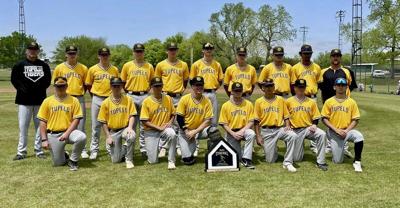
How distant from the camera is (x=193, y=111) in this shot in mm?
7316

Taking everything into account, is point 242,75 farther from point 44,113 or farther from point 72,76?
point 44,113

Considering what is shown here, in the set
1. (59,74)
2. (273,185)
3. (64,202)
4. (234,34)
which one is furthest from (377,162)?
(234,34)

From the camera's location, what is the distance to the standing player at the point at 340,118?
23.2 feet

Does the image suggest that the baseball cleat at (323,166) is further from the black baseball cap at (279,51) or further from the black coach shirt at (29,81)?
the black coach shirt at (29,81)

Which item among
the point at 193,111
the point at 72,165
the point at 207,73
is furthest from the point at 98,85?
the point at 207,73

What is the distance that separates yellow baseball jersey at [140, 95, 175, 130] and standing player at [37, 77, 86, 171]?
108 centimetres

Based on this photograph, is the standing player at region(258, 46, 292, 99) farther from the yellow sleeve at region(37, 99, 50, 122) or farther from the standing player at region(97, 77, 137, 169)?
the yellow sleeve at region(37, 99, 50, 122)

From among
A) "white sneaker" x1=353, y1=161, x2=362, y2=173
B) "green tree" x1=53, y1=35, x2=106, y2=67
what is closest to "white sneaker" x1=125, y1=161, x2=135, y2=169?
"white sneaker" x1=353, y1=161, x2=362, y2=173

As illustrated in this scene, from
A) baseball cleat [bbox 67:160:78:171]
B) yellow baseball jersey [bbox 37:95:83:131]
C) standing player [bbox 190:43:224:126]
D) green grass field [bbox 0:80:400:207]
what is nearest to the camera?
green grass field [bbox 0:80:400:207]

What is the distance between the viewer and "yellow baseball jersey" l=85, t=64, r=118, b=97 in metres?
7.88

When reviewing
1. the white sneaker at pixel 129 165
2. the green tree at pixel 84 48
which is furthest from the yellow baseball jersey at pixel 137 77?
the green tree at pixel 84 48

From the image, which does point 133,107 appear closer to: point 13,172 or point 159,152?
point 159,152

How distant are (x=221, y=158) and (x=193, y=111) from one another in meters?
1.03

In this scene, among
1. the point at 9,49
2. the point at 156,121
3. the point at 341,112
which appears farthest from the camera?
the point at 9,49
